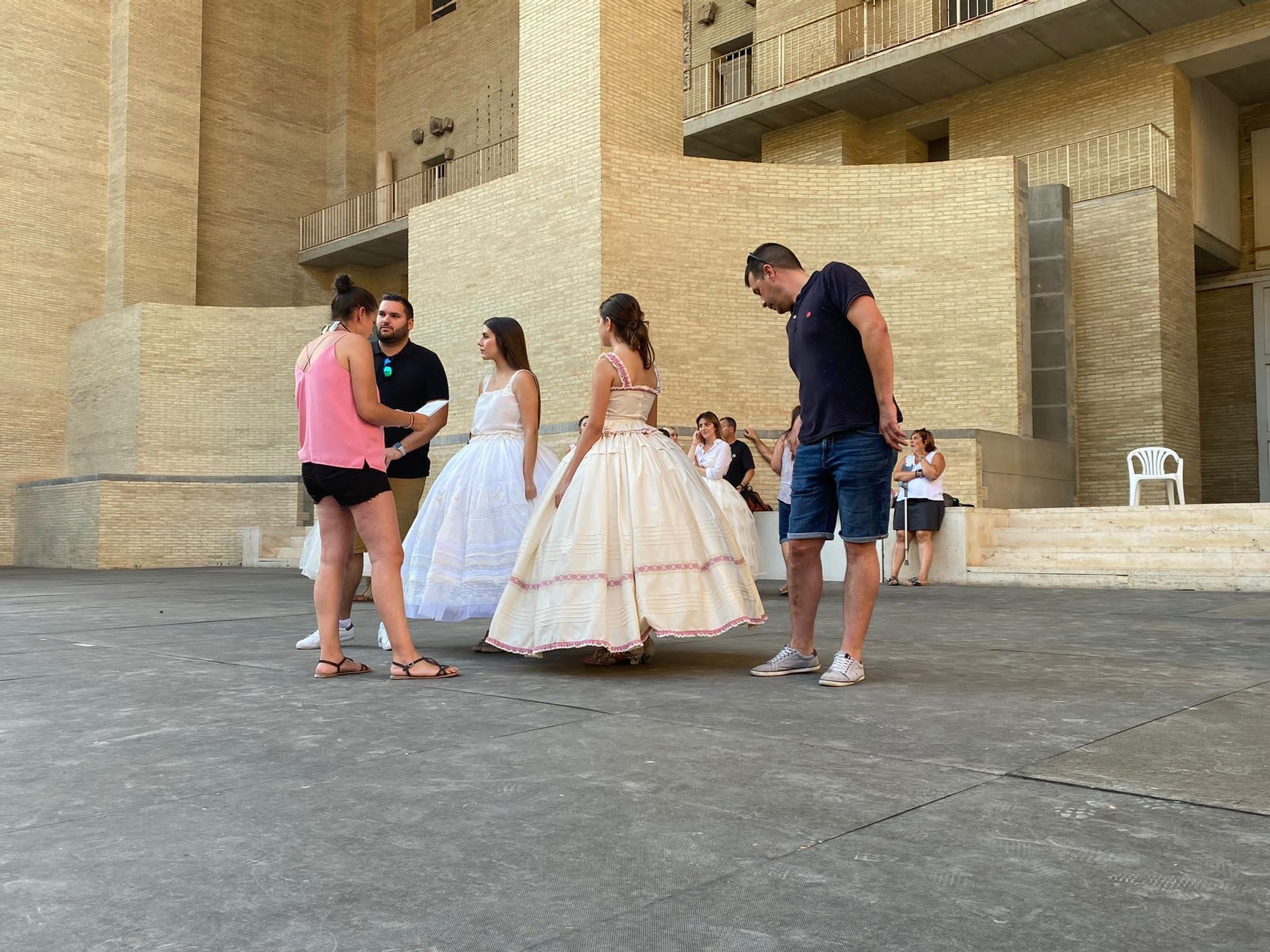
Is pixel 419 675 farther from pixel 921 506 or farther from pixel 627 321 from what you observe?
pixel 921 506

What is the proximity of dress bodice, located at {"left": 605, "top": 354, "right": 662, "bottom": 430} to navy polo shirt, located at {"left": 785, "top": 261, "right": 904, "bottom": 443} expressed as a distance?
74 cm

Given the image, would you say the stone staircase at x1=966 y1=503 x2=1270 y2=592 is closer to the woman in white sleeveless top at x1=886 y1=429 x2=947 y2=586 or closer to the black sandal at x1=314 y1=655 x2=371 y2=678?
the woman in white sleeveless top at x1=886 y1=429 x2=947 y2=586

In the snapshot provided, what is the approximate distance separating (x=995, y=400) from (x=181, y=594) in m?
11.0

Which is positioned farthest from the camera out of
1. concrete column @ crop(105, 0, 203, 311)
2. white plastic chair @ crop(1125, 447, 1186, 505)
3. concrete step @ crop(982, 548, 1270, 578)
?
concrete column @ crop(105, 0, 203, 311)

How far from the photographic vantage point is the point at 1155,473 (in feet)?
52.0

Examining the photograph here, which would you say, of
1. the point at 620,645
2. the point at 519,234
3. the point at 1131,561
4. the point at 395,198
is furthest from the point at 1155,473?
the point at 395,198

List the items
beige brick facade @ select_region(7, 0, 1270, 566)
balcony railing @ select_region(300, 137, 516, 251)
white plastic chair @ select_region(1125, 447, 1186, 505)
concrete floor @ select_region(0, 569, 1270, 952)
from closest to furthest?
concrete floor @ select_region(0, 569, 1270, 952) < white plastic chair @ select_region(1125, 447, 1186, 505) < beige brick facade @ select_region(7, 0, 1270, 566) < balcony railing @ select_region(300, 137, 516, 251)

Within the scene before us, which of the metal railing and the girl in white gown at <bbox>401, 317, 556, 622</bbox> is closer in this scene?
the girl in white gown at <bbox>401, 317, 556, 622</bbox>

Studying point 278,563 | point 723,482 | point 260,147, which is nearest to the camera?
point 723,482

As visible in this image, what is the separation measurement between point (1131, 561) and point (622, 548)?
7380mm

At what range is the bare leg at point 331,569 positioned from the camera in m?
4.42

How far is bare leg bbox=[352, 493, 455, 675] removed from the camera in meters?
4.36

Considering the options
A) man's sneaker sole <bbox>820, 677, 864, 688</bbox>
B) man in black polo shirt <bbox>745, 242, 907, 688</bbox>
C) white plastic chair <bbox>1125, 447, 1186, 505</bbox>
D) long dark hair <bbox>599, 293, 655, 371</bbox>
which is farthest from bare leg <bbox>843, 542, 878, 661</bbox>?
white plastic chair <bbox>1125, 447, 1186, 505</bbox>

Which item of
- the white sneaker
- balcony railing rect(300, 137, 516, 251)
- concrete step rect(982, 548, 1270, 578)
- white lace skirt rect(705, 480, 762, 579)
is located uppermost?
balcony railing rect(300, 137, 516, 251)
